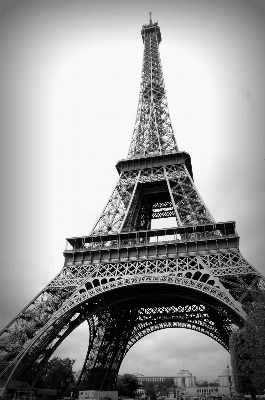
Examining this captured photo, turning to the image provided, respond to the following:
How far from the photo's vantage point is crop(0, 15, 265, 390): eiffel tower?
75.1 feet

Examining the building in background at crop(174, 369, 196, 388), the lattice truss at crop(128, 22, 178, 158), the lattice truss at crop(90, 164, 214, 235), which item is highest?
the lattice truss at crop(128, 22, 178, 158)

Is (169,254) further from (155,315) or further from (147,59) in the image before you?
(147,59)

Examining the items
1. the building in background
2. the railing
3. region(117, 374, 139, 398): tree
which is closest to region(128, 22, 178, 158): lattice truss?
the railing

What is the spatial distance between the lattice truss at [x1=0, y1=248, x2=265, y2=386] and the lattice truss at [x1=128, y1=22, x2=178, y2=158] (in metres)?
14.8

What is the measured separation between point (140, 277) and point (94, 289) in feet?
10.8

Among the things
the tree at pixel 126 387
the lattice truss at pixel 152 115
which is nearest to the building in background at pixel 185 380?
the tree at pixel 126 387

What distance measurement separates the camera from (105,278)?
2508 centimetres

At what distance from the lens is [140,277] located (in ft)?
79.8

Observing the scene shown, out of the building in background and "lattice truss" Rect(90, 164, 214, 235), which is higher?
"lattice truss" Rect(90, 164, 214, 235)

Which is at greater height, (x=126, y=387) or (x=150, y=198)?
(x=150, y=198)

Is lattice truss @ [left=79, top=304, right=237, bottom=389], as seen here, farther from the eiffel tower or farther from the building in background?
the building in background

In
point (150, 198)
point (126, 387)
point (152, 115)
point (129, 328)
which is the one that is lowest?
point (126, 387)

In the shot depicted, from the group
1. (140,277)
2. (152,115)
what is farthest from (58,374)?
(152,115)

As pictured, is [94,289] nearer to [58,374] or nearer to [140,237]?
[140,237]
